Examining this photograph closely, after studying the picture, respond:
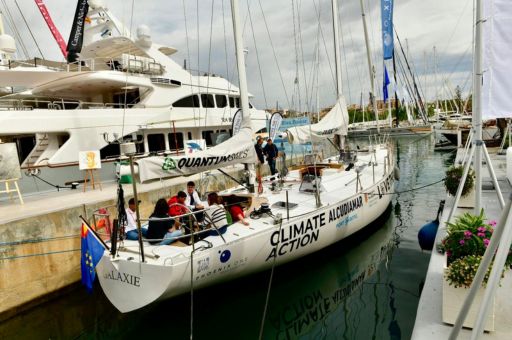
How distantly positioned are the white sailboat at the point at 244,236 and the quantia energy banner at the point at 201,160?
0.02 metres

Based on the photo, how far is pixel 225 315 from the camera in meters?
6.53

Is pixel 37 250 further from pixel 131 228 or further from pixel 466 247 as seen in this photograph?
pixel 466 247

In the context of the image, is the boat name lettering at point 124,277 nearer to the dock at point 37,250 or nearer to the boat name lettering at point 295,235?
the dock at point 37,250

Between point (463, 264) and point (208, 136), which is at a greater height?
point (208, 136)

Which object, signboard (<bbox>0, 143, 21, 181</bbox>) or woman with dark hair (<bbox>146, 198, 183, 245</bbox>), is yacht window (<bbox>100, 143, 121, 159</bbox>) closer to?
signboard (<bbox>0, 143, 21, 181</bbox>)

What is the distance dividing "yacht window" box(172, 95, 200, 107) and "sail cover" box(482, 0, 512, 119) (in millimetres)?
16661

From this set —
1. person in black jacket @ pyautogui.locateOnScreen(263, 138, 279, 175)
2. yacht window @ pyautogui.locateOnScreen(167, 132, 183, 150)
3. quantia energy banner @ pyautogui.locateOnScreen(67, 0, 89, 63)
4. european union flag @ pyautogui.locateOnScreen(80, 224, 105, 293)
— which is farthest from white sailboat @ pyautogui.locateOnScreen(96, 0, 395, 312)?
quantia energy banner @ pyautogui.locateOnScreen(67, 0, 89, 63)

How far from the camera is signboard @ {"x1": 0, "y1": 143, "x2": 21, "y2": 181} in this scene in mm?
8992

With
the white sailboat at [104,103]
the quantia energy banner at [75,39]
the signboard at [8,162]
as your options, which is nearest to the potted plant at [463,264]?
the signboard at [8,162]

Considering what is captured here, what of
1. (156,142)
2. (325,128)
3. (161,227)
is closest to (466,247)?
(161,227)

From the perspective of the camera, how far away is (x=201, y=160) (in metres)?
6.31

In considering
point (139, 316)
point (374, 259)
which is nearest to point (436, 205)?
point (374, 259)

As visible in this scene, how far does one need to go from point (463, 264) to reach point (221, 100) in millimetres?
18671

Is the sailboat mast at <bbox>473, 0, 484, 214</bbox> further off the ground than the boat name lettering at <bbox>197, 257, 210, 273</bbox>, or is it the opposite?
the sailboat mast at <bbox>473, 0, 484, 214</bbox>
